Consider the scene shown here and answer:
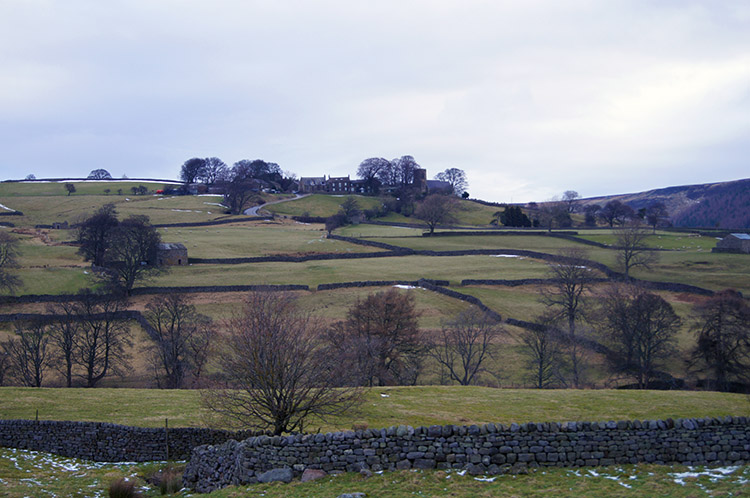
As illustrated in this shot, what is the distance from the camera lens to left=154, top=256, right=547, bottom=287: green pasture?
200 ft

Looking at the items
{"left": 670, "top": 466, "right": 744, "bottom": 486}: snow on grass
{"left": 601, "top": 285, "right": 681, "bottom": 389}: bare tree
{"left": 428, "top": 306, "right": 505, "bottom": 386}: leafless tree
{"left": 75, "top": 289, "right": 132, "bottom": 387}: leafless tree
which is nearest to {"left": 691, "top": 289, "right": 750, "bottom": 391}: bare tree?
{"left": 601, "top": 285, "right": 681, "bottom": 389}: bare tree

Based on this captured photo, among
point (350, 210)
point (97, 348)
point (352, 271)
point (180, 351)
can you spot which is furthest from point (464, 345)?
point (350, 210)

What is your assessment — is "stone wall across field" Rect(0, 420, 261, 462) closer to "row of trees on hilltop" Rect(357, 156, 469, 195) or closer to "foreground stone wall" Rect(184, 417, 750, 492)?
"foreground stone wall" Rect(184, 417, 750, 492)

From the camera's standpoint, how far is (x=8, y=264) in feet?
195

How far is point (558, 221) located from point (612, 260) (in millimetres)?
53848

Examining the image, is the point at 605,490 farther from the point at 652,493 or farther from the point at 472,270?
the point at 472,270

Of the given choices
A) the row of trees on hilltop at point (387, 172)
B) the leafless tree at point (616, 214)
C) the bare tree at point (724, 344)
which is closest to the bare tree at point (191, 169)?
the row of trees on hilltop at point (387, 172)

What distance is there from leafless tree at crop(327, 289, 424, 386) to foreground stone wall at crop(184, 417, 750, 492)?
17522 mm

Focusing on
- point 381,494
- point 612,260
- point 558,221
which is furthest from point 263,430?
point 558,221

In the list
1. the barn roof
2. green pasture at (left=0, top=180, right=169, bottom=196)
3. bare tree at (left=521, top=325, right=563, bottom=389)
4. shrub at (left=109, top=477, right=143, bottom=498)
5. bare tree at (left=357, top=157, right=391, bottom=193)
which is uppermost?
bare tree at (left=357, top=157, right=391, bottom=193)

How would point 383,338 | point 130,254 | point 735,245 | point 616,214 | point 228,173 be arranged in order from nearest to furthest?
1. point 383,338
2. point 130,254
3. point 735,245
4. point 616,214
5. point 228,173

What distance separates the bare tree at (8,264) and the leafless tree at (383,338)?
38.0 metres

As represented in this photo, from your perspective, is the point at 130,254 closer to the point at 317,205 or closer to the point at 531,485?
the point at 531,485

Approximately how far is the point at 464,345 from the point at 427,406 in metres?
17.8
